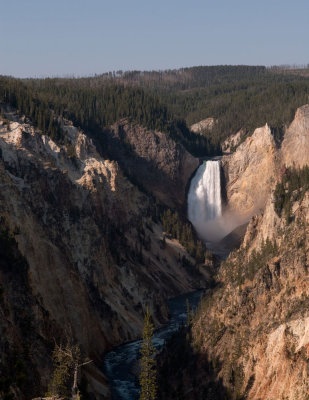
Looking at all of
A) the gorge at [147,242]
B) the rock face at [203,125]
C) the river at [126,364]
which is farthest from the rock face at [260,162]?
the river at [126,364]

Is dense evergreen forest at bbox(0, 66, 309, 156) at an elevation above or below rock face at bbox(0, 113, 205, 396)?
above

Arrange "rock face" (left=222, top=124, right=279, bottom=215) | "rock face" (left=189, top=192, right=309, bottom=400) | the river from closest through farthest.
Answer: "rock face" (left=189, top=192, right=309, bottom=400)
the river
"rock face" (left=222, top=124, right=279, bottom=215)

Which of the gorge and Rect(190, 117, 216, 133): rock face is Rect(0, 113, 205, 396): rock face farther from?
Rect(190, 117, 216, 133): rock face

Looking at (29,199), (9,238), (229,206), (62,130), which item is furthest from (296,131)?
(9,238)

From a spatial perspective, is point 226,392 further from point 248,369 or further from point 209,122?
point 209,122

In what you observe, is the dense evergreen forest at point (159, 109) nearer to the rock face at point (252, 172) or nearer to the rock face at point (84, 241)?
the rock face at point (252, 172)

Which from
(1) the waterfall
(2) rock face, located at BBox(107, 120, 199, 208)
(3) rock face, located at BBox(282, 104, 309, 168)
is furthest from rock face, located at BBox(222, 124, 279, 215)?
(2) rock face, located at BBox(107, 120, 199, 208)
